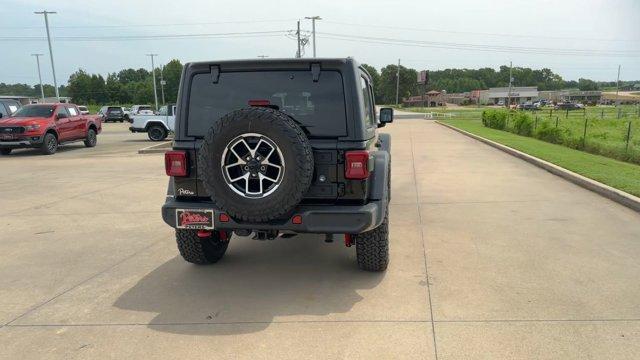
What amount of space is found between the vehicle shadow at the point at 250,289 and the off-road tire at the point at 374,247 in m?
0.12

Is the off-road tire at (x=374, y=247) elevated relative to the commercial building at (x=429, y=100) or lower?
elevated

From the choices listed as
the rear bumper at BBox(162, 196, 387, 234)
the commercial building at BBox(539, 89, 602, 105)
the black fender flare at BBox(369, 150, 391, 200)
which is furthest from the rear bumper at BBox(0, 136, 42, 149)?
the commercial building at BBox(539, 89, 602, 105)

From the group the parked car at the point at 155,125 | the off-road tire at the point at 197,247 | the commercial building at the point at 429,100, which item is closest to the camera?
the off-road tire at the point at 197,247

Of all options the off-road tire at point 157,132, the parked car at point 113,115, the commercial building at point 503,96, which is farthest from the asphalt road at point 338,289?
the commercial building at point 503,96

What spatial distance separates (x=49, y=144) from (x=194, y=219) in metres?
14.9

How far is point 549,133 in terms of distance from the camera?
19.4 meters

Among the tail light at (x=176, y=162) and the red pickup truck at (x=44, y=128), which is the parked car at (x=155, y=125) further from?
the tail light at (x=176, y=162)

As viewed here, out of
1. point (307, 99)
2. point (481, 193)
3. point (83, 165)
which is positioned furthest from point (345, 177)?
point (83, 165)

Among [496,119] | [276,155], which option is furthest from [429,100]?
[276,155]

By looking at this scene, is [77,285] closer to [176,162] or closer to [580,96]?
[176,162]

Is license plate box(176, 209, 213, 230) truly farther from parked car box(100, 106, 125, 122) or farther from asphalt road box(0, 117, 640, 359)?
parked car box(100, 106, 125, 122)

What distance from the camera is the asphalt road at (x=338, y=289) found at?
334cm

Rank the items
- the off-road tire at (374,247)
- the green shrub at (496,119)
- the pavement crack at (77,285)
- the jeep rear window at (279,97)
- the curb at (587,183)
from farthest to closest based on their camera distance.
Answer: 1. the green shrub at (496,119)
2. the curb at (587,183)
3. the off-road tire at (374,247)
4. the jeep rear window at (279,97)
5. the pavement crack at (77,285)

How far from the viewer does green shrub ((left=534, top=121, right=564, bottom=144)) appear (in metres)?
18.6
